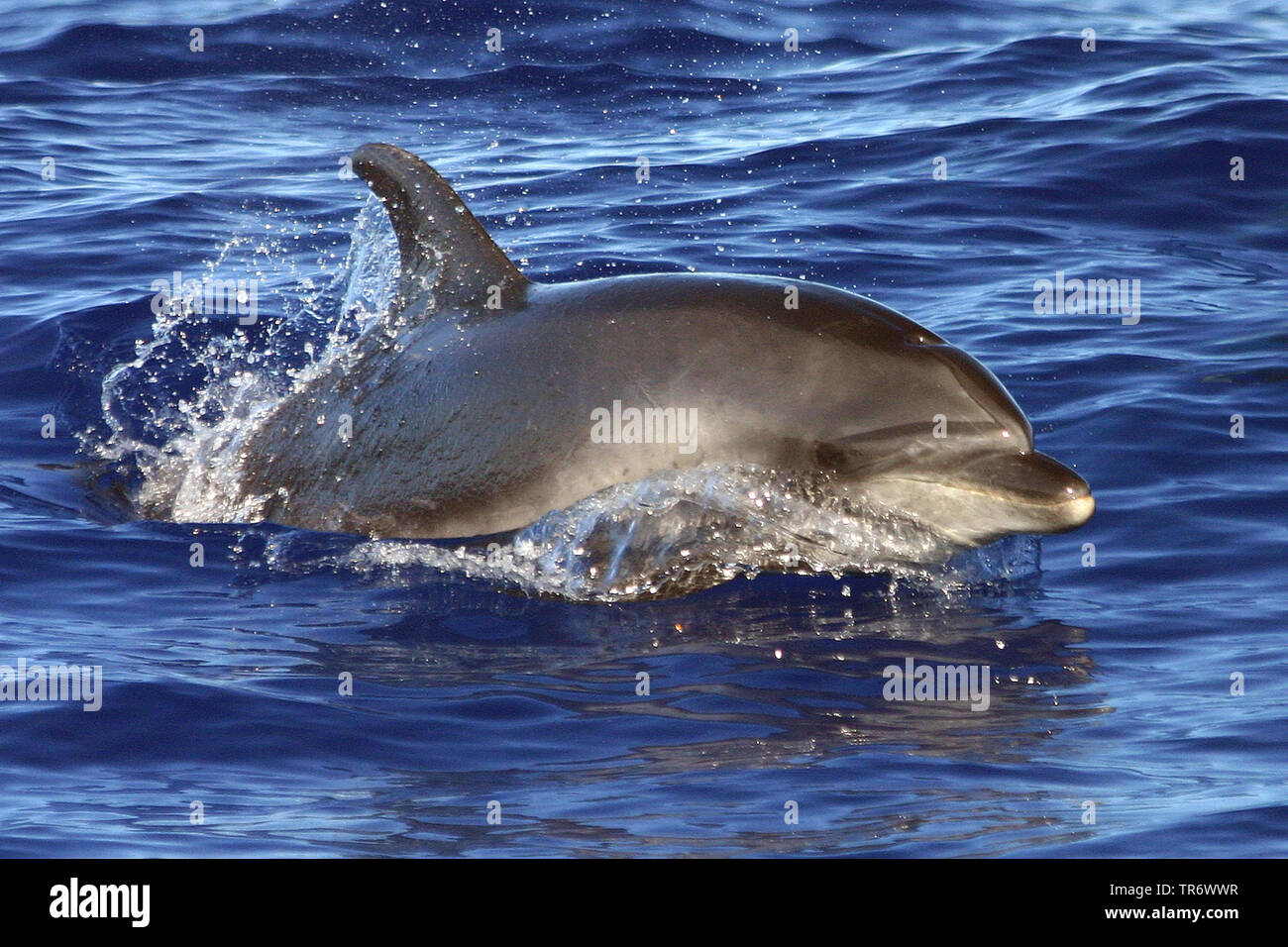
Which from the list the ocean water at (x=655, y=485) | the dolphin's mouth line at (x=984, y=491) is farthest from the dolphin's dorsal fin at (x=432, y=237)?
the dolphin's mouth line at (x=984, y=491)

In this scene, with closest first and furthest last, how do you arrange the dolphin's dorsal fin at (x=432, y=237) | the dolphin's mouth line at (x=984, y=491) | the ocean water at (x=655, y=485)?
the ocean water at (x=655, y=485)
the dolphin's mouth line at (x=984, y=491)
the dolphin's dorsal fin at (x=432, y=237)

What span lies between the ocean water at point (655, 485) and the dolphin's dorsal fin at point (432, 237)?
1.13 m

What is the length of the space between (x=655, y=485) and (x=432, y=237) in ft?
6.59

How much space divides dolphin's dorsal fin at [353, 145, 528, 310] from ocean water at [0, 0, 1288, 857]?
3.69 feet

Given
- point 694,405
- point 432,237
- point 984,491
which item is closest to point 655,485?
point 694,405

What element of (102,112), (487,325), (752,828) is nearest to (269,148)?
(102,112)

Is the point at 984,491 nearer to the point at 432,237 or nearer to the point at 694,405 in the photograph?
the point at 694,405

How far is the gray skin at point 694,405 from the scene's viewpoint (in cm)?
693

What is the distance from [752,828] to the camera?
17.0 feet

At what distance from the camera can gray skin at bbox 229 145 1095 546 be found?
6934mm

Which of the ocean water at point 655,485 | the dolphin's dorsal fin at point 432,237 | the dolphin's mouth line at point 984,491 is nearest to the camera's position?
the ocean water at point 655,485

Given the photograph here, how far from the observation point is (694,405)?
707cm

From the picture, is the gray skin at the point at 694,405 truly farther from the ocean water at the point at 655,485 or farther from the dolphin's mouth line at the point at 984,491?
the ocean water at the point at 655,485

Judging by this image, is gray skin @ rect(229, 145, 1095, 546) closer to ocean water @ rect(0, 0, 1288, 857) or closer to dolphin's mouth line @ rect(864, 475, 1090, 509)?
dolphin's mouth line @ rect(864, 475, 1090, 509)
